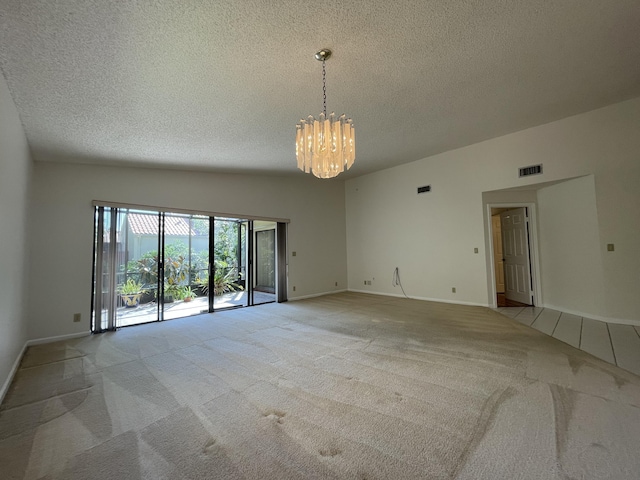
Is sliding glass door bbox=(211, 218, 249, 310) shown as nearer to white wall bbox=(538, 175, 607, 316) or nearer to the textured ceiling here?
the textured ceiling

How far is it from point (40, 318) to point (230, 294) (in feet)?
9.64

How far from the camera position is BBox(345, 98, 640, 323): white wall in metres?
3.95

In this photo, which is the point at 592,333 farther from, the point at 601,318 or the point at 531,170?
the point at 531,170

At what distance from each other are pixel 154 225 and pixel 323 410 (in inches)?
176

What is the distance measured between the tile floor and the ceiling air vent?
8.20 ft

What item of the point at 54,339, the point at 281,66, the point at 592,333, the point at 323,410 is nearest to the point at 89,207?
the point at 54,339

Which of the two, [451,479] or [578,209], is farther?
[578,209]

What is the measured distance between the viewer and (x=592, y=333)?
143 inches

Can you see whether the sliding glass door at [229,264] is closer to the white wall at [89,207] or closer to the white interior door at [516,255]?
the white wall at [89,207]

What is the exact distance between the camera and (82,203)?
4.22m

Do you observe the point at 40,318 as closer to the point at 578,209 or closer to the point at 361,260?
the point at 361,260

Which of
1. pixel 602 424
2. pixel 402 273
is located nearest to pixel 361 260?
pixel 402 273

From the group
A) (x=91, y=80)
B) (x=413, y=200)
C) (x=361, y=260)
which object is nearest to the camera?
(x=91, y=80)

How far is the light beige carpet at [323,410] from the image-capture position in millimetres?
1502
